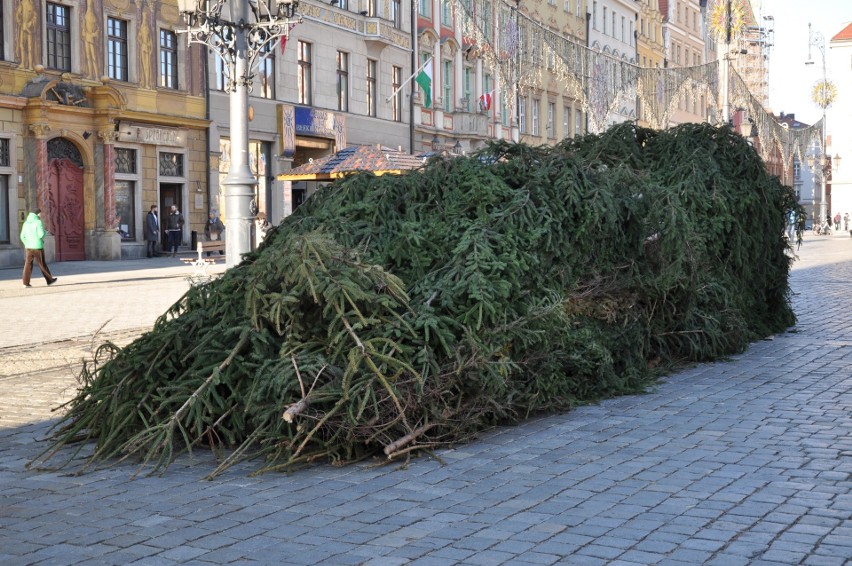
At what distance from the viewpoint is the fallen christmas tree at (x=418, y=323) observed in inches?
261

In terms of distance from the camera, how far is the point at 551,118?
5794cm

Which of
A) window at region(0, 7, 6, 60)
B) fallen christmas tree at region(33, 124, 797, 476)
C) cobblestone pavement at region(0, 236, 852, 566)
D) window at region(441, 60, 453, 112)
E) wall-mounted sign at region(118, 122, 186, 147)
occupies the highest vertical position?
window at region(441, 60, 453, 112)

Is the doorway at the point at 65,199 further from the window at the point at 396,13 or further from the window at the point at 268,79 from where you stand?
the window at the point at 396,13

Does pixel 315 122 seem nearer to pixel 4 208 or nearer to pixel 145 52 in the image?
pixel 145 52

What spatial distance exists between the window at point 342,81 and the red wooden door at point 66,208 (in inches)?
472

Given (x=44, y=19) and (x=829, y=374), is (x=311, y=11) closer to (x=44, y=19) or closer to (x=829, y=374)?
(x=44, y=19)

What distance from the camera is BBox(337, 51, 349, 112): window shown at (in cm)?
4038

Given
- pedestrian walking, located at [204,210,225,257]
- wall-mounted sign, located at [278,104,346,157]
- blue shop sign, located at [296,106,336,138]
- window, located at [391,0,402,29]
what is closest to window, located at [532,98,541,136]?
window, located at [391,0,402,29]

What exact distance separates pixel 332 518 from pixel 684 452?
236 centimetres

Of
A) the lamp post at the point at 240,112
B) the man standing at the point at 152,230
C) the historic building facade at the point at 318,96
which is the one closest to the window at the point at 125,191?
the man standing at the point at 152,230

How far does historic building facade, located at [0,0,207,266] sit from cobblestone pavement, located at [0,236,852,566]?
70.0ft

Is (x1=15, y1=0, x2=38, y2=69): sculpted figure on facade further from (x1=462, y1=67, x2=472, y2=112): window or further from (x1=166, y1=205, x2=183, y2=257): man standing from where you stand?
(x1=462, y1=67, x2=472, y2=112): window

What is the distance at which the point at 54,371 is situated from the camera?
1064 cm

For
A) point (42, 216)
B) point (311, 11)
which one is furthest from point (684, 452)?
point (311, 11)
